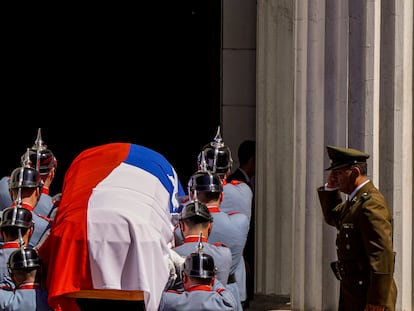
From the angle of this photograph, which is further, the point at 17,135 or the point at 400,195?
the point at 17,135

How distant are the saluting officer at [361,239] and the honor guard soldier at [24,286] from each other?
163cm

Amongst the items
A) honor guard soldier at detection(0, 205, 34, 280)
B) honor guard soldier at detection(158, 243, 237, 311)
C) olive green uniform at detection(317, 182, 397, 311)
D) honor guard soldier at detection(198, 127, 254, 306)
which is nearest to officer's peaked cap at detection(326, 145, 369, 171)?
olive green uniform at detection(317, 182, 397, 311)

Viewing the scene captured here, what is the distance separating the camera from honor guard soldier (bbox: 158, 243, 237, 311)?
6523 mm

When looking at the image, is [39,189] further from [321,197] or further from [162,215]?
[321,197]

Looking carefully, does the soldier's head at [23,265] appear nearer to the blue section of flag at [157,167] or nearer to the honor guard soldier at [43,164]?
the blue section of flag at [157,167]

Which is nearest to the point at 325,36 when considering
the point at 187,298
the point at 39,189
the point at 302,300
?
the point at 302,300

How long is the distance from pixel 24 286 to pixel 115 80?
18.7ft

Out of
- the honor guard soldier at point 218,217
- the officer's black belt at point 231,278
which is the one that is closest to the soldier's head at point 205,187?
the honor guard soldier at point 218,217

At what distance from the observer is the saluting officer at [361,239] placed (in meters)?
7.02

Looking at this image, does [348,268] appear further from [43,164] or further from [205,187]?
[43,164]

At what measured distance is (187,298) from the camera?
6570mm

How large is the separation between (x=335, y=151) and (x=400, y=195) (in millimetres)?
1653

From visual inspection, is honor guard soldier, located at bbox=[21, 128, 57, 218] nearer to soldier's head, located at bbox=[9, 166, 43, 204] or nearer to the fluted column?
soldier's head, located at bbox=[9, 166, 43, 204]

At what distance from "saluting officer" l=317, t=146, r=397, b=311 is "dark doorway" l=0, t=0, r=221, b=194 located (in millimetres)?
4447
